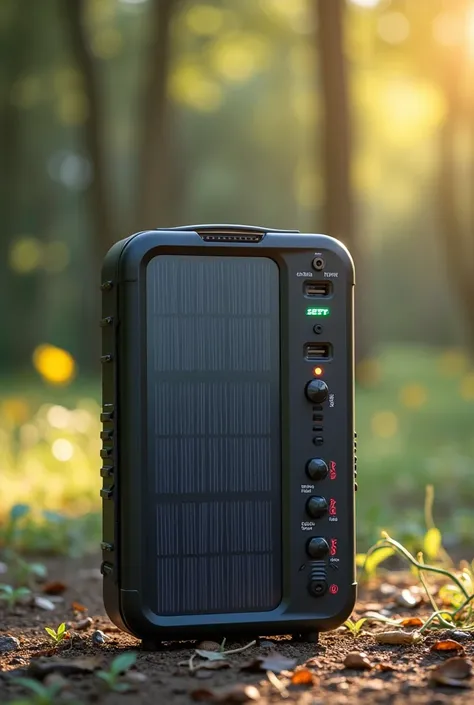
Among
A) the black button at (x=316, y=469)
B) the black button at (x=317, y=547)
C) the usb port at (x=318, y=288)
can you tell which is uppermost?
the usb port at (x=318, y=288)

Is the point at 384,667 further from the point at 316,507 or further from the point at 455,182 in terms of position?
the point at 455,182

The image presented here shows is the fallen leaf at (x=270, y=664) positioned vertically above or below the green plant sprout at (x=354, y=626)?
above

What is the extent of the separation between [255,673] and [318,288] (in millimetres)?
1046

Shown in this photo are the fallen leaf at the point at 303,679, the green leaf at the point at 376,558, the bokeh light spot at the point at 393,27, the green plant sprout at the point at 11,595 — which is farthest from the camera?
the bokeh light spot at the point at 393,27

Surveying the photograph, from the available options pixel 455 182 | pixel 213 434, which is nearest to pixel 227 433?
pixel 213 434

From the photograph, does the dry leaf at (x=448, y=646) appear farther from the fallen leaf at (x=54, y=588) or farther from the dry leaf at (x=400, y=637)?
the fallen leaf at (x=54, y=588)

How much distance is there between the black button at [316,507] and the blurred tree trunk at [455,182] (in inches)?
489

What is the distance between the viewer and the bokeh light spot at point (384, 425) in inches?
367

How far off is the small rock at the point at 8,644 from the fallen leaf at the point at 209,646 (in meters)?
0.54

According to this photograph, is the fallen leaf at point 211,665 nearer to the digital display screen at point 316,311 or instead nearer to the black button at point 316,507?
the black button at point 316,507

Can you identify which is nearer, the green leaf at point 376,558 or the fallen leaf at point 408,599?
the fallen leaf at point 408,599

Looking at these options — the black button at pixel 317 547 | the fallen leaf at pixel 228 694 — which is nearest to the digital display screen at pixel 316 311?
the black button at pixel 317 547

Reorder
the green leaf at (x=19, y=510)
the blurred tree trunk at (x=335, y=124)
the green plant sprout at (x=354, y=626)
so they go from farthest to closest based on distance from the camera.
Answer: the blurred tree trunk at (x=335, y=124) → the green leaf at (x=19, y=510) → the green plant sprout at (x=354, y=626)

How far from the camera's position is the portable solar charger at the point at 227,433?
2967 millimetres
